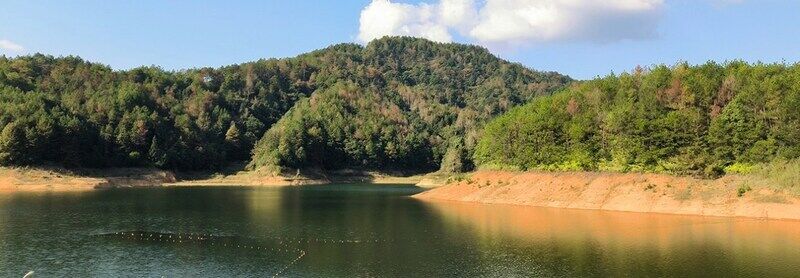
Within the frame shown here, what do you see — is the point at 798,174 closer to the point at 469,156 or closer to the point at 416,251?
the point at 416,251

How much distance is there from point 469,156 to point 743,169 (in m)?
101

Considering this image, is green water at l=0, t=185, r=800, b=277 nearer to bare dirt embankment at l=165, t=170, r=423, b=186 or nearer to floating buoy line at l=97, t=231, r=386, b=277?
floating buoy line at l=97, t=231, r=386, b=277

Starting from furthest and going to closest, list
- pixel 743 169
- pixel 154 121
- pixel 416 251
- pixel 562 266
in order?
1. pixel 154 121
2. pixel 743 169
3. pixel 416 251
4. pixel 562 266

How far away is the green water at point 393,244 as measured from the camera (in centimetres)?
3719

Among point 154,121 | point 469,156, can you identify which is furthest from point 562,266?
point 154,121

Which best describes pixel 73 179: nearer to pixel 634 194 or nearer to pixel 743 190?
→ pixel 634 194

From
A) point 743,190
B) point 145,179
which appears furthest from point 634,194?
point 145,179

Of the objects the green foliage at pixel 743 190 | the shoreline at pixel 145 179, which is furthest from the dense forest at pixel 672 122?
the shoreline at pixel 145 179

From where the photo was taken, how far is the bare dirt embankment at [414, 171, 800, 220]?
63.0 m

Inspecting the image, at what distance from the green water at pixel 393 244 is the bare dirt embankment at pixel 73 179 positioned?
52.0m

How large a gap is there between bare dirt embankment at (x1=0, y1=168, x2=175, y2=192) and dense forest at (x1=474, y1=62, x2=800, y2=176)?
297 ft

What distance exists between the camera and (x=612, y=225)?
192ft

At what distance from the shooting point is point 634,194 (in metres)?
73.5

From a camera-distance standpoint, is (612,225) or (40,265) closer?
(40,265)
